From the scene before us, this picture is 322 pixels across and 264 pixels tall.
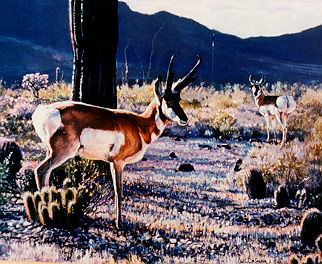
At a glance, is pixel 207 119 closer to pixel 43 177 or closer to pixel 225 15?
pixel 225 15

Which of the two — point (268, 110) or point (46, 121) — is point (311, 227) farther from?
point (46, 121)

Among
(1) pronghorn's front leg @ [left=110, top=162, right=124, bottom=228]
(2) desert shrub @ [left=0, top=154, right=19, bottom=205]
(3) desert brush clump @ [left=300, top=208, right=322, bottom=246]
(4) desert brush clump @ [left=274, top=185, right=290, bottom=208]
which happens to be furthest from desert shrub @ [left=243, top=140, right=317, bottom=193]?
(2) desert shrub @ [left=0, top=154, right=19, bottom=205]

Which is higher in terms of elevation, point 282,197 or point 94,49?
point 94,49

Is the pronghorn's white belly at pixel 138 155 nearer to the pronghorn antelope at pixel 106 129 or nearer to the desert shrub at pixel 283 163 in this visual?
the pronghorn antelope at pixel 106 129

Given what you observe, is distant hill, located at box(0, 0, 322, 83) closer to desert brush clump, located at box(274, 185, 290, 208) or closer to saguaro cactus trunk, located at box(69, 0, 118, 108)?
saguaro cactus trunk, located at box(69, 0, 118, 108)

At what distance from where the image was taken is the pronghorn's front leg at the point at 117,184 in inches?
146

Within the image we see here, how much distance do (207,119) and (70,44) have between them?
4.53 ft

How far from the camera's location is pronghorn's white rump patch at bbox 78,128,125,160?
363 centimetres

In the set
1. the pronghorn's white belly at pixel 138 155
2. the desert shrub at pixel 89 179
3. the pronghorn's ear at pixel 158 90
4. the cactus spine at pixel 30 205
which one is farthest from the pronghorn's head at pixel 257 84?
the cactus spine at pixel 30 205

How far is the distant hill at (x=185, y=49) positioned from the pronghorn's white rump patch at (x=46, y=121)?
44cm

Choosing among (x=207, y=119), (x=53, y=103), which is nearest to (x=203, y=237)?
(x=207, y=119)

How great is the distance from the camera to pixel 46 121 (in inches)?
145

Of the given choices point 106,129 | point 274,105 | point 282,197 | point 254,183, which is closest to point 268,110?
point 274,105

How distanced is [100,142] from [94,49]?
839 mm
